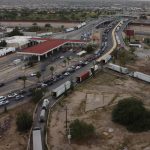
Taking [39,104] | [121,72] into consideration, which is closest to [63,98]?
[39,104]

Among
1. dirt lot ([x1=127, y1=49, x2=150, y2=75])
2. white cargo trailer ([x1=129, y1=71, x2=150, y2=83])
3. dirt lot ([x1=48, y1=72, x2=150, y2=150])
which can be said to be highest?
white cargo trailer ([x1=129, y1=71, x2=150, y2=83])

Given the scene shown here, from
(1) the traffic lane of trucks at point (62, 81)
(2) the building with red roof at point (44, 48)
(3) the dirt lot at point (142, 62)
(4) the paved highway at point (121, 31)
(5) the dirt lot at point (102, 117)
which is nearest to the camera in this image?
(5) the dirt lot at point (102, 117)

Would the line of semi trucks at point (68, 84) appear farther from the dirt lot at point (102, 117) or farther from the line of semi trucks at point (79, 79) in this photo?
the dirt lot at point (102, 117)

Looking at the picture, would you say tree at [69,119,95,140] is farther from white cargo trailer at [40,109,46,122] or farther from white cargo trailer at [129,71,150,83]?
white cargo trailer at [129,71,150,83]

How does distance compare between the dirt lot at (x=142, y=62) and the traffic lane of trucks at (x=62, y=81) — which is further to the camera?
the dirt lot at (x=142, y=62)

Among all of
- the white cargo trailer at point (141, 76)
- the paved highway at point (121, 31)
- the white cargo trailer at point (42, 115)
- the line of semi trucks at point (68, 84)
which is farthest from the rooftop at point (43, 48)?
the white cargo trailer at point (42, 115)

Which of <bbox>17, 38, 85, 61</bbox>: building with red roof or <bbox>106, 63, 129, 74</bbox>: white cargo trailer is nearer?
<bbox>106, 63, 129, 74</bbox>: white cargo trailer

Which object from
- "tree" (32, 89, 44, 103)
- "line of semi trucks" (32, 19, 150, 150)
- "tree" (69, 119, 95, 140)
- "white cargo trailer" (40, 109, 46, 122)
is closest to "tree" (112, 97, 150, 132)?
"tree" (69, 119, 95, 140)
